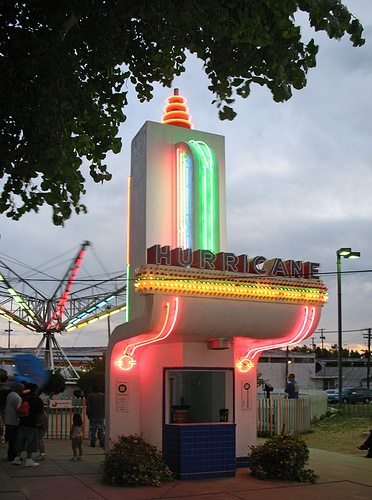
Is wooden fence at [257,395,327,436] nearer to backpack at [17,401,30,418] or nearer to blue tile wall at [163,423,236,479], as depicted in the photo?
blue tile wall at [163,423,236,479]

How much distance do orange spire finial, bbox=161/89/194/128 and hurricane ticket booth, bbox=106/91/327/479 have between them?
4cm

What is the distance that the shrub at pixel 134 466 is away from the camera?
37.4ft

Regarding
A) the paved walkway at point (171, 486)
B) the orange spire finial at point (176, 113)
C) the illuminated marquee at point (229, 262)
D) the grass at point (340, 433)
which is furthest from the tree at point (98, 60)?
the grass at point (340, 433)

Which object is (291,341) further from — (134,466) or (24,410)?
(24,410)

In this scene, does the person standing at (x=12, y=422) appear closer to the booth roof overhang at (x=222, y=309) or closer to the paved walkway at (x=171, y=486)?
the paved walkway at (x=171, y=486)

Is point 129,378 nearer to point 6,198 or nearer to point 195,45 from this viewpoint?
point 6,198

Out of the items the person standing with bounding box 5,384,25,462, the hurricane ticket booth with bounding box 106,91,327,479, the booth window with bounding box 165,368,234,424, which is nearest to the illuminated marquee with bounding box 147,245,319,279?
the hurricane ticket booth with bounding box 106,91,327,479

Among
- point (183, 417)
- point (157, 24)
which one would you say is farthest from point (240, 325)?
point (157, 24)

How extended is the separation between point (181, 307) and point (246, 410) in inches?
132

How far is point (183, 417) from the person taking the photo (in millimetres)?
13062

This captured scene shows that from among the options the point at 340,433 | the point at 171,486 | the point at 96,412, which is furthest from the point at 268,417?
the point at 171,486

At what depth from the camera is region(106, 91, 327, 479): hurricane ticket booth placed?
12.2 meters

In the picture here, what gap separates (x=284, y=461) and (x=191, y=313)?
3277 millimetres

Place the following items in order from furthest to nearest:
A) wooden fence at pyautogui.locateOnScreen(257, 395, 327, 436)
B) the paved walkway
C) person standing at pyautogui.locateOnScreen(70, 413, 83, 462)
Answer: wooden fence at pyautogui.locateOnScreen(257, 395, 327, 436)
person standing at pyautogui.locateOnScreen(70, 413, 83, 462)
the paved walkway
